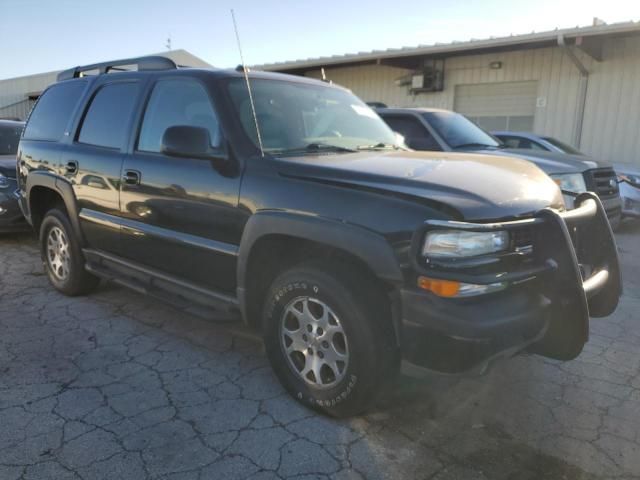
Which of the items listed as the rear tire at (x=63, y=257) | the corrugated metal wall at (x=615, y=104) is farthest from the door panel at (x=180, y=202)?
the corrugated metal wall at (x=615, y=104)

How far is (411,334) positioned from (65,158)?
3.47 metres

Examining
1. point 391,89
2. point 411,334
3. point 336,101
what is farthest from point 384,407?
point 391,89

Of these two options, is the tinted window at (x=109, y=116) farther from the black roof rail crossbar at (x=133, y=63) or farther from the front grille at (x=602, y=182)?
the front grille at (x=602, y=182)

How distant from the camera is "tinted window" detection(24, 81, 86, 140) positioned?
4.68 metres

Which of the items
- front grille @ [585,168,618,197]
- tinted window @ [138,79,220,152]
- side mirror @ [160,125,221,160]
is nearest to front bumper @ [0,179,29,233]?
tinted window @ [138,79,220,152]

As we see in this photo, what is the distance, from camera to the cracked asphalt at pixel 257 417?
96.8 inches

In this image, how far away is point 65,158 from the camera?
14.7 ft

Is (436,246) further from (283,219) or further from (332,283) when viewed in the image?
(283,219)

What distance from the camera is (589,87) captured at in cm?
1190

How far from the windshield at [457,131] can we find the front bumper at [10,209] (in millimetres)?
5328

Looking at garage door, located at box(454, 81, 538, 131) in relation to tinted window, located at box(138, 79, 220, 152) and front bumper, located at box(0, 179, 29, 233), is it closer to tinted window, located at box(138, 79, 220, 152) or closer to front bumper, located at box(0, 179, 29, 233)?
front bumper, located at box(0, 179, 29, 233)

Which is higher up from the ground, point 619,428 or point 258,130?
point 258,130

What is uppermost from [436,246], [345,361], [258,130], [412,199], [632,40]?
[632,40]

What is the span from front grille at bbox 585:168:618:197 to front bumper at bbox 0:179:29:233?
7.24 meters
